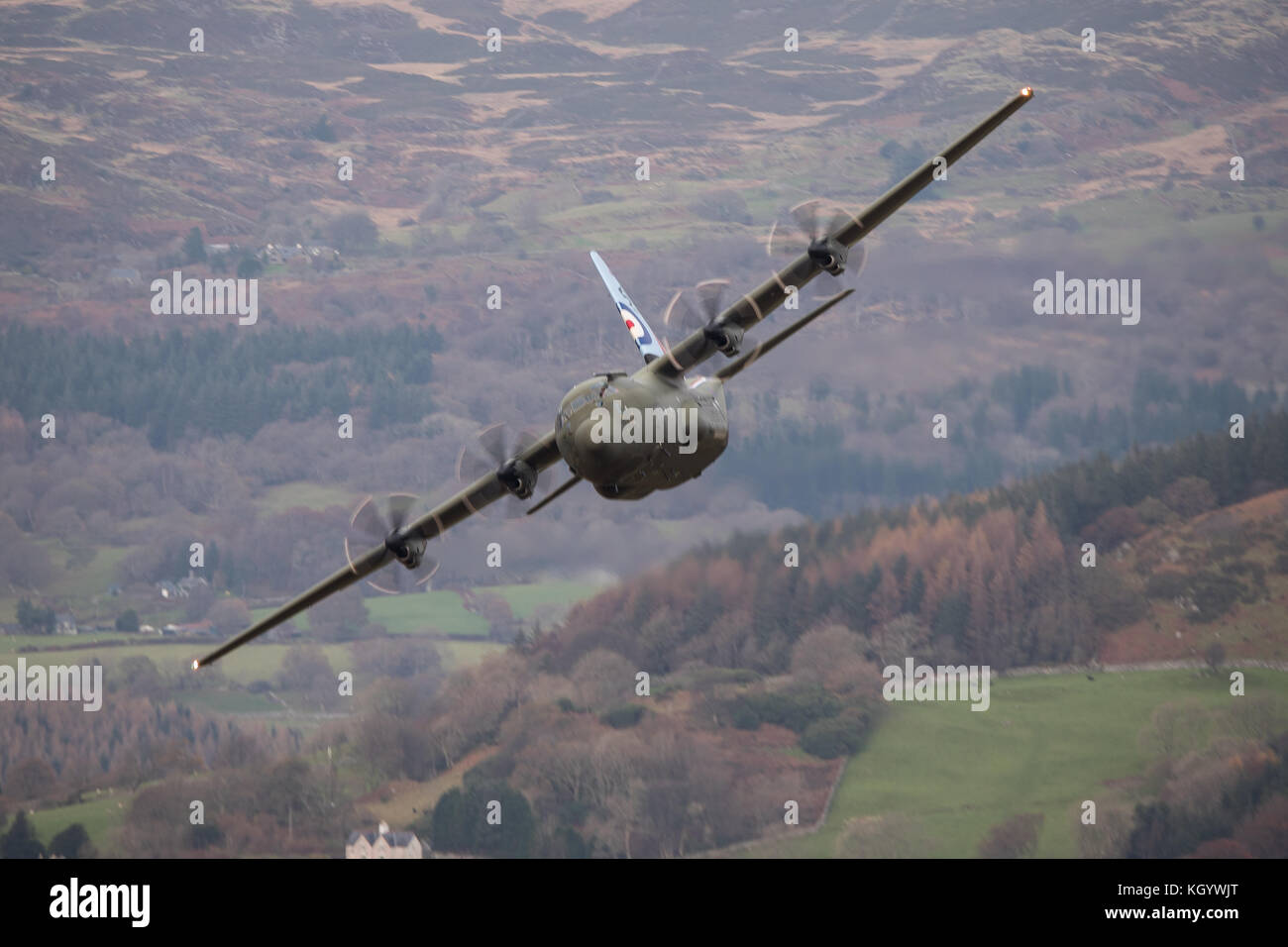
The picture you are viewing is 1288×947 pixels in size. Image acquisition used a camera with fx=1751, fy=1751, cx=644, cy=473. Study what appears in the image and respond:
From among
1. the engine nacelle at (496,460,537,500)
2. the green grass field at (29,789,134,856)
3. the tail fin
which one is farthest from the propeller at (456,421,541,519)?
the green grass field at (29,789,134,856)

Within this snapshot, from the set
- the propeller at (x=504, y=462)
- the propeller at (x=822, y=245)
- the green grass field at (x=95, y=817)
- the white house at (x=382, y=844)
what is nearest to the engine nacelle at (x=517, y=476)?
the propeller at (x=504, y=462)

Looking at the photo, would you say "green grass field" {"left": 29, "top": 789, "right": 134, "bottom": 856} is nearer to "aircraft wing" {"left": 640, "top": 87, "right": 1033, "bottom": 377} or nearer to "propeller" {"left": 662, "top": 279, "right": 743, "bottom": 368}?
"propeller" {"left": 662, "top": 279, "right": 743, "bottom": 368}

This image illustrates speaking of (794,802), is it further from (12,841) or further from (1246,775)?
(12,841)

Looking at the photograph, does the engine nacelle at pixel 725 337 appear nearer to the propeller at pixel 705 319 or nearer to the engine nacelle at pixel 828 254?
the propeller at pixel 705 319

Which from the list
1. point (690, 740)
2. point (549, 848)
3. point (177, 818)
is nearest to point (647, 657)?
point (690, 740)

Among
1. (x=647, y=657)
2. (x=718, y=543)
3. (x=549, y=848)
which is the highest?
(x=718, y=543)
